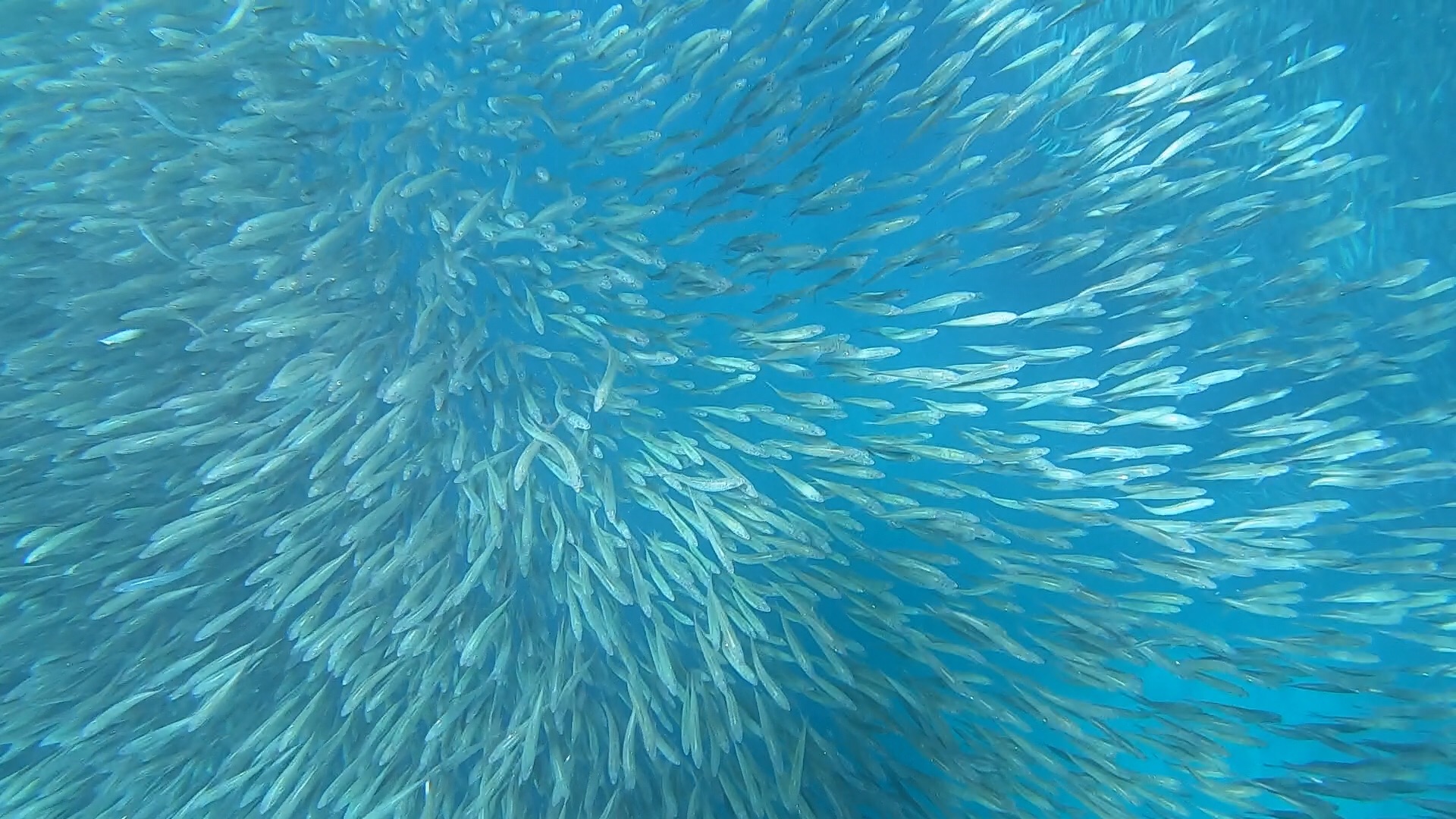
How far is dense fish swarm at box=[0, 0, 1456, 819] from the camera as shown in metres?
3.99

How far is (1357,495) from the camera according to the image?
5.79m

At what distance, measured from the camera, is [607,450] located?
449cm

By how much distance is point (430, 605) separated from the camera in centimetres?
379

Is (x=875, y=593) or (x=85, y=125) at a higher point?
(x=85, y=125)

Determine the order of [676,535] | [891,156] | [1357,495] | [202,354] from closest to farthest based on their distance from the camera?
[202,354] < [676,535] < [891,156] < [1357,495]

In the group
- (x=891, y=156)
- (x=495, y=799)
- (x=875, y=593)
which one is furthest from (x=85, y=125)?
(x=875, y=593)

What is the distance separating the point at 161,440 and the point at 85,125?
2.01 metres

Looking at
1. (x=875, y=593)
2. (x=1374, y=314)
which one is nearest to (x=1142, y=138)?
(x=1374, y=314)

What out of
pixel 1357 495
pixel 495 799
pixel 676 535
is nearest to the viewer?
pixel 495 799

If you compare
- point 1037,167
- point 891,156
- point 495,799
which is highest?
point 1037,167

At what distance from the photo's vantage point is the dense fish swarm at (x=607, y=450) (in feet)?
13.1

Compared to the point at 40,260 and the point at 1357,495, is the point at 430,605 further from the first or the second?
the point at 1357,495

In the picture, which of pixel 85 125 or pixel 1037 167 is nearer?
pixel 85 125

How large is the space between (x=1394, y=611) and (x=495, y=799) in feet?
15.0
